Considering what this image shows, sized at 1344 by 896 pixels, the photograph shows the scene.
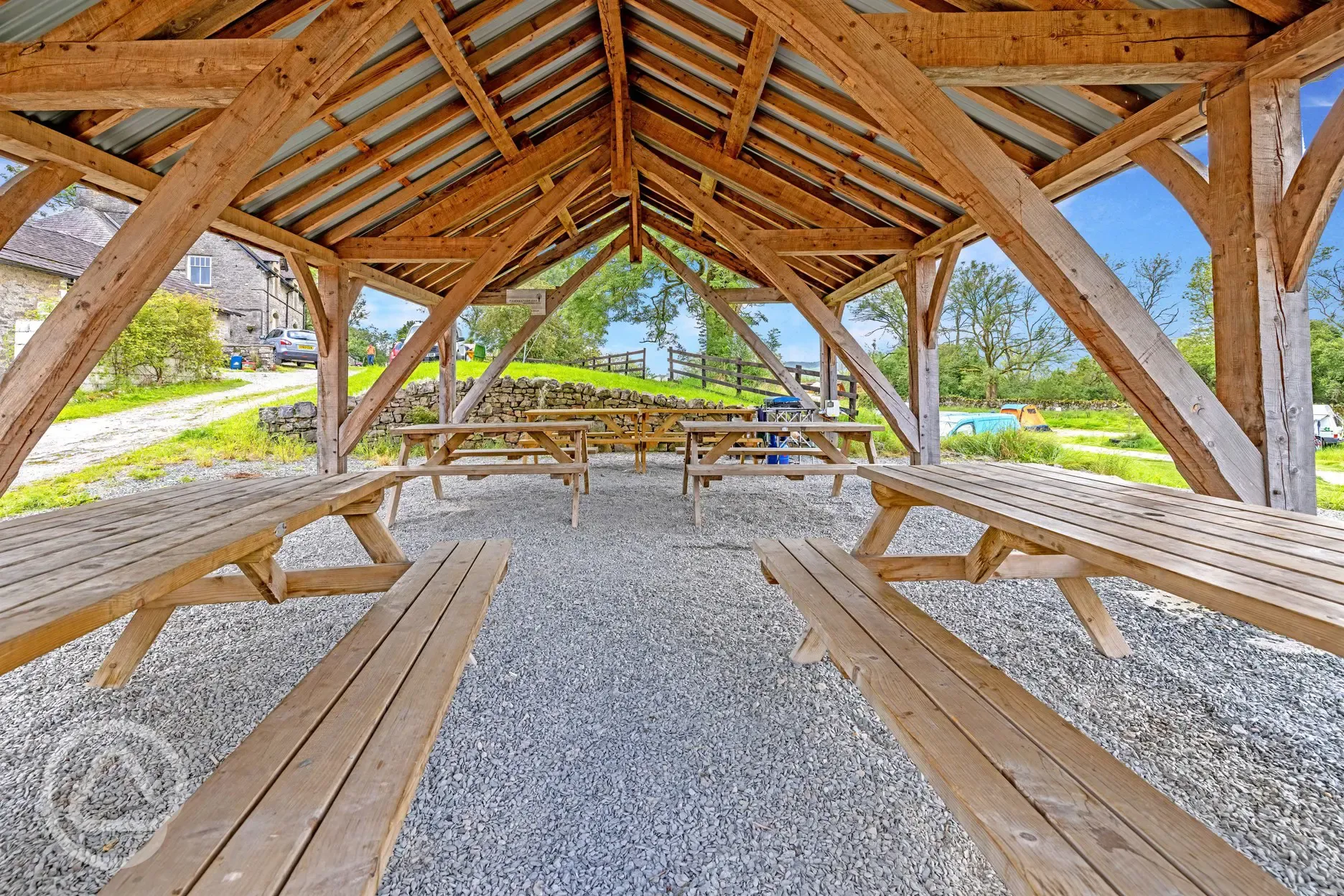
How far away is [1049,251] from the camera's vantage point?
2035 millimetres

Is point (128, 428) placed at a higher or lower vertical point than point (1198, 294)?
lower

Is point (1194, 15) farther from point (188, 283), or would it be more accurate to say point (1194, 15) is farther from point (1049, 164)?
point (188, 283)

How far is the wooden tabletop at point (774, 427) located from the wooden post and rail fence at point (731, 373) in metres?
6.11

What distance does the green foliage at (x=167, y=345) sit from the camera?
32.6ft

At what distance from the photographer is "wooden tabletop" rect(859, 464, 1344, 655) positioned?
90 cm

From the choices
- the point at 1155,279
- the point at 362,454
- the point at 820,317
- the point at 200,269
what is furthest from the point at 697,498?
the point at 200,269

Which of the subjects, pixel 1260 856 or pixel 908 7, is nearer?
pixel 1260 856

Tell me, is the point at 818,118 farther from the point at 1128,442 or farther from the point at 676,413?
the point at 1128,442

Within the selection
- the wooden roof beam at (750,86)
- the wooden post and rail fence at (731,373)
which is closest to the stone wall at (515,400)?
the wooden post and rail fence at (731,373)

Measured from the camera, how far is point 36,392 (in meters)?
1.86

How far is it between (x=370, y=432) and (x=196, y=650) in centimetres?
734

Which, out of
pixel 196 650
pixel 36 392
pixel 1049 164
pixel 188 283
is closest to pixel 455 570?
pixel 196 650

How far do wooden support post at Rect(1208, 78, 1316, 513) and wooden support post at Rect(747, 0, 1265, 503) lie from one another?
4.2 inches

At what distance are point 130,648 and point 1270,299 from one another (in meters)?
4.46
